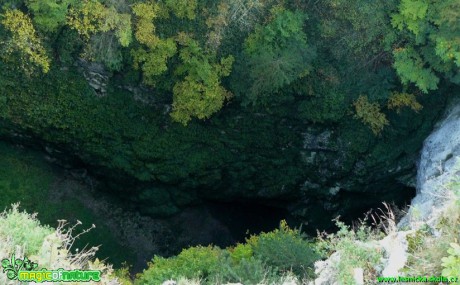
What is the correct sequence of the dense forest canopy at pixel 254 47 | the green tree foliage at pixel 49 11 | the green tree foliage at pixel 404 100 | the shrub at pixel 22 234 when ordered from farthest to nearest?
1. the green tree foliage at pixel 404 100
2. the dense forest canopy at pixel 254 47
3. the green tree foliage at pixel 49 11
4. the shrub at pixel 22 234

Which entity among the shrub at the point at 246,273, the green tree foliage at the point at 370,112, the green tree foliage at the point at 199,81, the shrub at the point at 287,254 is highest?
the green tree foliage at the point at 199,81

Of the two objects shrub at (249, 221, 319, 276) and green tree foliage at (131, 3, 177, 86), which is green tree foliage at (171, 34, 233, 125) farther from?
shrub at (249, 221, 319, 276)

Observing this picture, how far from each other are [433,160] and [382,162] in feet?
7.25

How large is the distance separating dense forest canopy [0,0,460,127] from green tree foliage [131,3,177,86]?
3 centimetres

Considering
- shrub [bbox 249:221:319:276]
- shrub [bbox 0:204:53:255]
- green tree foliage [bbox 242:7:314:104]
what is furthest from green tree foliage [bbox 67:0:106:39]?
shrub [bbox 249:221:319:276]

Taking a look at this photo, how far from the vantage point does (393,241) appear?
10305 mm

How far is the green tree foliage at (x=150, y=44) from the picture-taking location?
16484 millimetres

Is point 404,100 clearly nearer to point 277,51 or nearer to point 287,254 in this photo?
point 277,51

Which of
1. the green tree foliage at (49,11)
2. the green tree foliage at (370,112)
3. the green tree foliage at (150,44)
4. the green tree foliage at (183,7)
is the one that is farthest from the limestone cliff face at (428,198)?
the green tree foliage at (49,11)

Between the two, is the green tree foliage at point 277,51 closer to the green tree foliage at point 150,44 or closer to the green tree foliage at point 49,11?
the green tree foliage at point 150,44

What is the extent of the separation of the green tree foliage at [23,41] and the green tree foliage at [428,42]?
37.6 feet

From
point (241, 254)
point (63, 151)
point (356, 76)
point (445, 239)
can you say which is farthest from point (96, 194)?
point (445, 239)

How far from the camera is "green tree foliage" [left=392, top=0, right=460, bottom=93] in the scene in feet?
52.2

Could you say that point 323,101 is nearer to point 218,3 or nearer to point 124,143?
point 218,3
